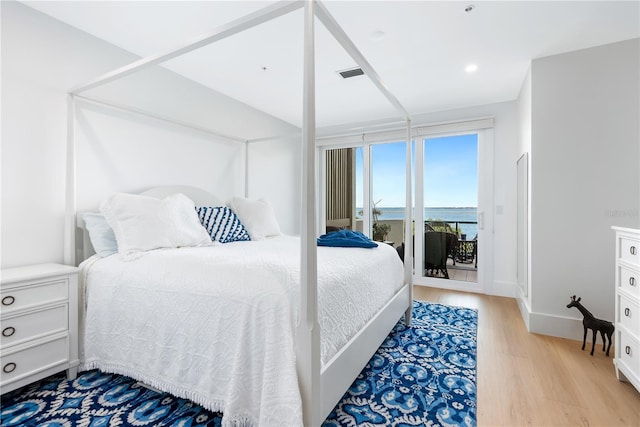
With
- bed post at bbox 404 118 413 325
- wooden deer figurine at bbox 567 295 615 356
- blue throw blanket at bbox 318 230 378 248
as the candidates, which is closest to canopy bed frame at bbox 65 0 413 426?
blue throw blanket at bbox 318 230 378 248

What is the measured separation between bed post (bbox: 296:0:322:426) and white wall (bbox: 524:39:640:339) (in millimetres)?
2412

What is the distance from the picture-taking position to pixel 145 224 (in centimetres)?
212

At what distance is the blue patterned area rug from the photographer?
1508mm

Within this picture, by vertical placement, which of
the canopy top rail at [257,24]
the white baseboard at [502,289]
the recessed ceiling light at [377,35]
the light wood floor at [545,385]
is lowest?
the light wood floor at [545,385]

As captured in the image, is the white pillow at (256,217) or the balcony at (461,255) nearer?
the white pillow at (256,217)

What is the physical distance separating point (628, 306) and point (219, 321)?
2.33 m

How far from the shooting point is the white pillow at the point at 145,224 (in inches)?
80.1

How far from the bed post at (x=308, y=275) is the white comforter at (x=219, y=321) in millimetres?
49

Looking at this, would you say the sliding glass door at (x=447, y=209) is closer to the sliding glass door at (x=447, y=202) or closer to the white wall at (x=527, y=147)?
the sliding glass door at (x=447, y=202)

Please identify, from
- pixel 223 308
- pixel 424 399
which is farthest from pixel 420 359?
pixel 223 308

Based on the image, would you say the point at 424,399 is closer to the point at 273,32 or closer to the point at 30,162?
the point at 273,32

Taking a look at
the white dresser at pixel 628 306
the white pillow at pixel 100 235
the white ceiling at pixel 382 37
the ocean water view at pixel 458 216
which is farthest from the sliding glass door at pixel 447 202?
the white pillow at pixel 100 235

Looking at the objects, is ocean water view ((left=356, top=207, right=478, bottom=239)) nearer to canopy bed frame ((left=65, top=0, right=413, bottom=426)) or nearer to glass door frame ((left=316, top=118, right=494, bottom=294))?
glass door frame ((left=316, top=118, right=494, bottom=294))

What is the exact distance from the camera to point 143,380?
1672mm
